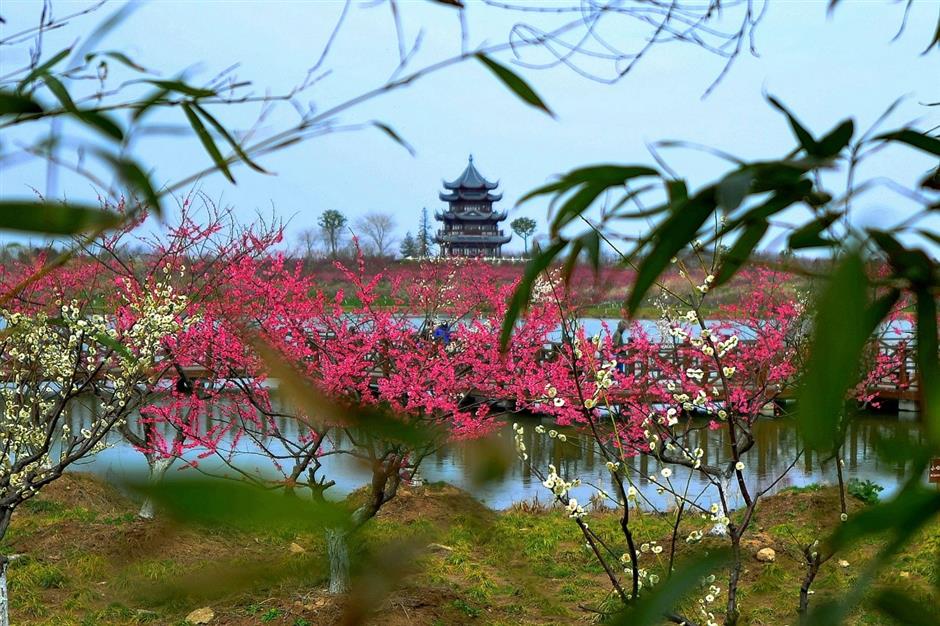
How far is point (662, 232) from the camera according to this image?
0.31m

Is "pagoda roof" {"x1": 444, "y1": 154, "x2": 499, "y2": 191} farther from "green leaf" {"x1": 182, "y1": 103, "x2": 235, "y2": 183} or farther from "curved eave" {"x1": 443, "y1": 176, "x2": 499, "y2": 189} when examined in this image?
"green leaf" {"x1": 182, "y1": 103, "x2": 235, "y2": 183}

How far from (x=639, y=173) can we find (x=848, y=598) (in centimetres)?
17

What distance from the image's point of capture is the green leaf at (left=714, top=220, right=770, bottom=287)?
35cm

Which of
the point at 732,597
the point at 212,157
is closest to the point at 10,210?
the point at 212,157

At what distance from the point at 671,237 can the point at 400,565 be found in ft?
0.48

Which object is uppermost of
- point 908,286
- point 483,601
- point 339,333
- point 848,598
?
point 339,333

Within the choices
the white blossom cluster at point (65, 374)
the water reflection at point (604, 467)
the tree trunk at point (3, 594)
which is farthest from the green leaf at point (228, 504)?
the tree trunk at point (3, 594)

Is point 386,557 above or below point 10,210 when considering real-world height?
below

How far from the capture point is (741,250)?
37cm

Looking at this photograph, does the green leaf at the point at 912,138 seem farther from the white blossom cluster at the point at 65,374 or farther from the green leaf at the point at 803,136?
the white blossom cluster at the point at 65,374

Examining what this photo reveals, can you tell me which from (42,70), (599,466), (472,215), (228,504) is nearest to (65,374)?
(42,70)

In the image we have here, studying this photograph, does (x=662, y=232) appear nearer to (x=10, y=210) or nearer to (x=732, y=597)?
(x=10, y=210)

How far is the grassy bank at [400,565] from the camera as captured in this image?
30cm

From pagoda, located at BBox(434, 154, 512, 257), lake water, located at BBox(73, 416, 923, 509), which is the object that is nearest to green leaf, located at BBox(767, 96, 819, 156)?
lake water, located at BBox(73, 416, 923, 509)
